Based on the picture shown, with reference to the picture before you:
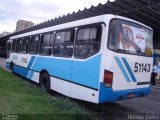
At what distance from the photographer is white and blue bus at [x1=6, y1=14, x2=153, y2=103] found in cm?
710

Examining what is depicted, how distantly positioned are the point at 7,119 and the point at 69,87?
297 centimetres

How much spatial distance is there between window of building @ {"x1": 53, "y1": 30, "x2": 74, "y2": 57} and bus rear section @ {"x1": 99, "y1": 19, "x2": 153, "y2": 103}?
6.10 feet

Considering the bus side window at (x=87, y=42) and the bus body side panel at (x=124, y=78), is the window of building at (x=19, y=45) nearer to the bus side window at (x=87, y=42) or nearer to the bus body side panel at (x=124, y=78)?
the bus side window at (x=87, y=42)

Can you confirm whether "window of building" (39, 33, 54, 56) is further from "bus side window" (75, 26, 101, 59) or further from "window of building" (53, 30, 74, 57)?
"bus side window" (75, 26, 101, 59)

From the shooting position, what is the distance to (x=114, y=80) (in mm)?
7152

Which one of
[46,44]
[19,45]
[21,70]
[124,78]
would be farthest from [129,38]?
[19,45]

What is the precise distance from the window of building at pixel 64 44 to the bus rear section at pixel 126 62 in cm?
186

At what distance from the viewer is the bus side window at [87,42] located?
741cm

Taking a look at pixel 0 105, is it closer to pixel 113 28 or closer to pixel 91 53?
pixel 91 53

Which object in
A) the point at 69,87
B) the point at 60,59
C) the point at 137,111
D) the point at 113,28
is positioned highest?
the point at 113,28

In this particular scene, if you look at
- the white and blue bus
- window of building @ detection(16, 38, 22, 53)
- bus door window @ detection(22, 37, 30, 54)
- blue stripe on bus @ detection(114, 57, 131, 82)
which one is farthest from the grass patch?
window of building @ detection(16, 38, 22, 53)

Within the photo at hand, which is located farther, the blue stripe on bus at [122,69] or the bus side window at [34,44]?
the bus side window at [34,44]

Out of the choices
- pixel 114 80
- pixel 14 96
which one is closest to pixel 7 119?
pixel 14 96

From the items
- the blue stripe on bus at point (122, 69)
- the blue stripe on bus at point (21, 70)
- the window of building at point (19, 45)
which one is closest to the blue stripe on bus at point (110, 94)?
the blue stripe on bus at point (122, 69)
